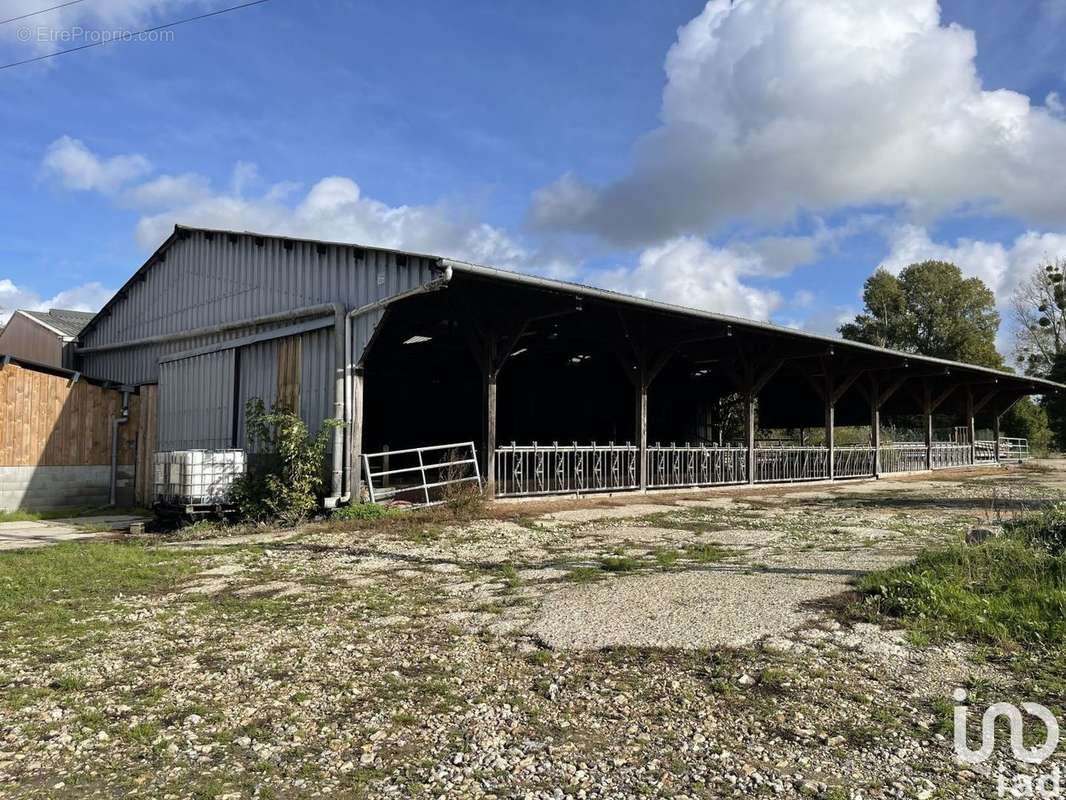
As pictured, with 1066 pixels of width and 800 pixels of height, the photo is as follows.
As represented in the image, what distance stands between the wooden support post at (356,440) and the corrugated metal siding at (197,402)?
143 inches

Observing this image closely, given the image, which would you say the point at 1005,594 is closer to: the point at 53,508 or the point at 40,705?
the point at 40,705

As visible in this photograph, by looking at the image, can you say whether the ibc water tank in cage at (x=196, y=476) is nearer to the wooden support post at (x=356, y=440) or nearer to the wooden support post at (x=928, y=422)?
the wooden support post at (x=356, y=440)

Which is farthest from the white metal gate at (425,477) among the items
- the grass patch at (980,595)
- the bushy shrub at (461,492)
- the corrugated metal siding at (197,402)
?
the grass patch at (980,595)

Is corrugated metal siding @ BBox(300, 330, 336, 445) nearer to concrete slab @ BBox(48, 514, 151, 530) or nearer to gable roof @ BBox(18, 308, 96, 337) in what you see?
concrete slab @ BBox(48, 514, 151, 530)

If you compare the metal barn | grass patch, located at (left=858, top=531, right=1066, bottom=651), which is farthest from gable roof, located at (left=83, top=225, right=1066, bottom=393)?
grass patch, located at (left=858, top=531, right=1066, bottom=651)

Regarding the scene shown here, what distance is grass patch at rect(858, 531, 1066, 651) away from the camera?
4.78 meters

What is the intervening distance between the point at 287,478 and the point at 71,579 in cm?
465

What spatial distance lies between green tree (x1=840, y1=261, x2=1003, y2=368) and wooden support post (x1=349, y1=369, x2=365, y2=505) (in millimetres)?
46502

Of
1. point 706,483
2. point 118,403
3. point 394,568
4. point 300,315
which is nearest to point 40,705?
point 394,568

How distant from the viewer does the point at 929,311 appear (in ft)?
166

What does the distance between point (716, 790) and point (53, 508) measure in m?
15.7

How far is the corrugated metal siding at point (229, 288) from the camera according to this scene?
11773 millimetres

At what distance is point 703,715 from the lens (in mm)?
3619

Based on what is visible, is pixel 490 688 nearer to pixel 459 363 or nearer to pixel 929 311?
pixel 459 363
